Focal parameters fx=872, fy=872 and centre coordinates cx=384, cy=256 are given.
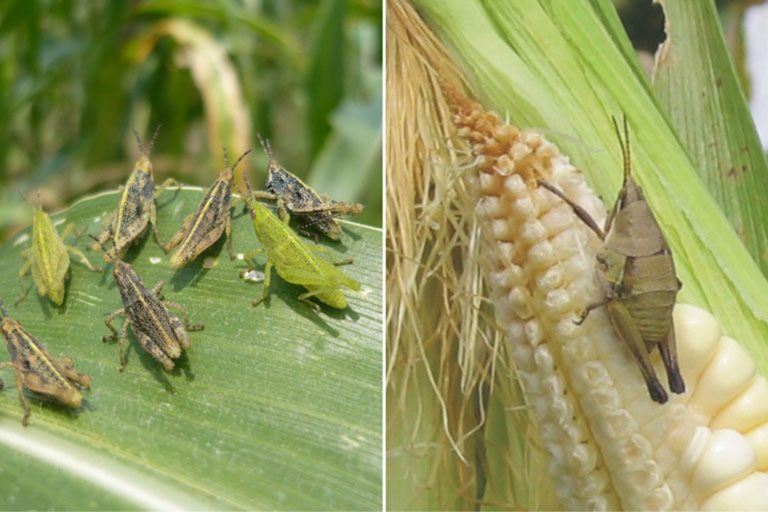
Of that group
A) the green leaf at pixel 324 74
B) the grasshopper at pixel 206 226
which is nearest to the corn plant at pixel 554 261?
the grasshopper at pixel 206 226

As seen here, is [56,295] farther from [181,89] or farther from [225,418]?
[181,89]

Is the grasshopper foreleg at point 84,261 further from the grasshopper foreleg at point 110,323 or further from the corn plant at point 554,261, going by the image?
the corn plant at point 554,261

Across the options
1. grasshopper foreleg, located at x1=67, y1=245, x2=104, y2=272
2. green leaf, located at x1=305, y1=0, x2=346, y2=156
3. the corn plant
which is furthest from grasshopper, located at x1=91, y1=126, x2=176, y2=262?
green leaf, located at x1=305, y1=0, x2=346, y2=156

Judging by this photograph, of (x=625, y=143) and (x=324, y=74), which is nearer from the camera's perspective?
(x=625, y=143)

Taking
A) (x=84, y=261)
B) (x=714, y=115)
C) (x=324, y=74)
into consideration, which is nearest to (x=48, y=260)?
(x=84, y=261)

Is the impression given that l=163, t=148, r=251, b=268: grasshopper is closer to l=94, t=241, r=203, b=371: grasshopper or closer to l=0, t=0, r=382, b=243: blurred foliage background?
l=94, t=241, r=203, b=371: grasshopper

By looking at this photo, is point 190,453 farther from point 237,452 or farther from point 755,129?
point 755,129

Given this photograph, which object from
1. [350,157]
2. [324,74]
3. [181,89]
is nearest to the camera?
[350,157]
